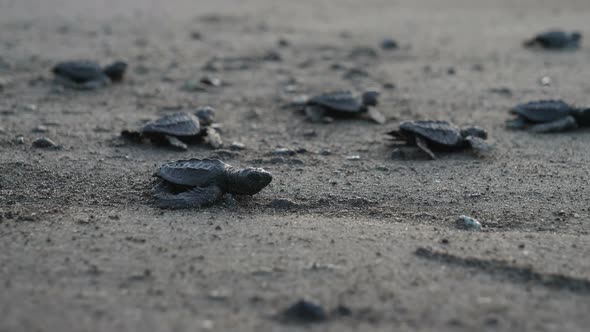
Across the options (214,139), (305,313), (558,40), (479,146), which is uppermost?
(558,40)

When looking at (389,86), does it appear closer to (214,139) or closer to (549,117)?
(549,117)

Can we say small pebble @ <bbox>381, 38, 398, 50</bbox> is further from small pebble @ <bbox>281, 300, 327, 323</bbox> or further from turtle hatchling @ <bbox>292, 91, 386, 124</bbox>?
small pebble @ <bbox>281, 300, 327, 323</bbox>

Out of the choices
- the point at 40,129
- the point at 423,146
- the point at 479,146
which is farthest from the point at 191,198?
the point at 479,146

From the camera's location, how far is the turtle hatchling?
571cm

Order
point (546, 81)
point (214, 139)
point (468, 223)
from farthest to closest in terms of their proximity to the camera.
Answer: point (546, 81)
point (214, 139)
point (468, 223)

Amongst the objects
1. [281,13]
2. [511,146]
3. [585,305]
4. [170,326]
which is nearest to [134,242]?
[170,326]

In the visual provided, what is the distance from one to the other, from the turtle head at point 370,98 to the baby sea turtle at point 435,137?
37.8 inches

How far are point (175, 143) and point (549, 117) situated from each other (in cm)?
268

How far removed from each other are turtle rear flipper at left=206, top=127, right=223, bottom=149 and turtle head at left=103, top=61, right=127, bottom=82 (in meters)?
1.89

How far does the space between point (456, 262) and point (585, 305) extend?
564mm

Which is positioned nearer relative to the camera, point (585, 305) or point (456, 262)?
point (585, 305)

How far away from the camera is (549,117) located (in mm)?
5516

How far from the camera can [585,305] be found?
292 cm

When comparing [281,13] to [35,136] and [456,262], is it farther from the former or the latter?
[456,262]
